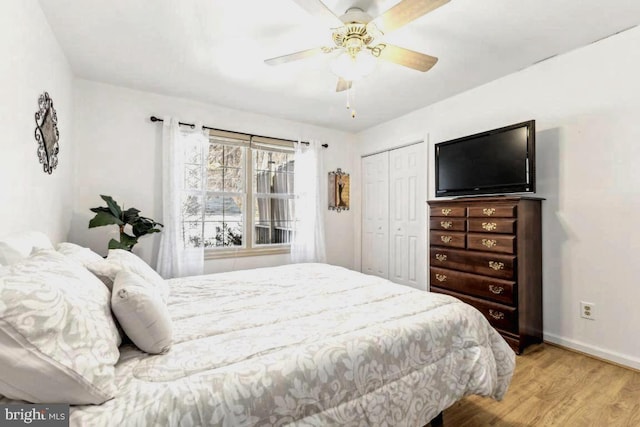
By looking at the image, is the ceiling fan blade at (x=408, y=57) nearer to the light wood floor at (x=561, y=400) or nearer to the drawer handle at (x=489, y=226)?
the drawer handle at (x=489, y=226)

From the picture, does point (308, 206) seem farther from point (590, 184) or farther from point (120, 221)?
point (590, 184)

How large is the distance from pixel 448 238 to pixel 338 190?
79.1 inches

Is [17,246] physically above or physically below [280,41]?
below

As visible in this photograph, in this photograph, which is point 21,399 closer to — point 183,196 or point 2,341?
point 2,341

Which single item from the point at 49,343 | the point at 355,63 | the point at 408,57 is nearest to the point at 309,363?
the point at 49,343

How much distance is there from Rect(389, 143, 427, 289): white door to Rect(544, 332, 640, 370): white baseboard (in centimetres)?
135

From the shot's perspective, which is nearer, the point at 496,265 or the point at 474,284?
the point at 496,265

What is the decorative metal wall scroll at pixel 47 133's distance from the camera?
1909 millimetres

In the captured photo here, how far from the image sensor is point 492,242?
97.0 inches

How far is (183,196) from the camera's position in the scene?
332 cm

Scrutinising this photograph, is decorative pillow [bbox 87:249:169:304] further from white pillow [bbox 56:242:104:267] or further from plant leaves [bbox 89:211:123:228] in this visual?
plant leaves [bbox 89:211:123:228]

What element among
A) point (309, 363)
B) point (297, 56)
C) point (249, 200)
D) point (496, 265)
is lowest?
point (309, 363)

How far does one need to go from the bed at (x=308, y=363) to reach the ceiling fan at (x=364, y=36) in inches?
58.4

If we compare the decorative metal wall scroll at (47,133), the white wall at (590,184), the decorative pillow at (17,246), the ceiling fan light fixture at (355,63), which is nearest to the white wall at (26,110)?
the decorative metal wall scroll at (47,133)
